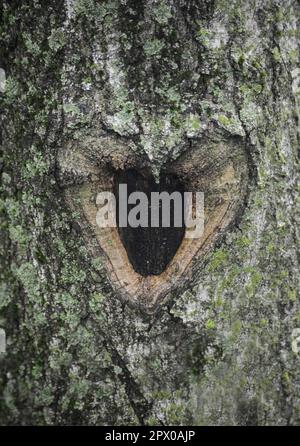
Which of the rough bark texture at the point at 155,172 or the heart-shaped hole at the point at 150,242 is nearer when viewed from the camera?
the rough bark texture at the point at 155,172

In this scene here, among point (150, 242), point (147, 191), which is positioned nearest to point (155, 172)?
point (147, 191)

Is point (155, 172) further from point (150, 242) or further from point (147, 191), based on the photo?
point (150, 242)

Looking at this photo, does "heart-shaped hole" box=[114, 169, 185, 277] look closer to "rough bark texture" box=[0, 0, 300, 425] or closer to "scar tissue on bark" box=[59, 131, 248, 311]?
"scar tissue on bark" box=[59, 131, 248, 311]

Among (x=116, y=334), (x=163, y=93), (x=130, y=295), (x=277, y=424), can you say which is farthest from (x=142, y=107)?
(x=277, y=424)

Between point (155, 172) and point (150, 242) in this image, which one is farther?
point (150, 242)

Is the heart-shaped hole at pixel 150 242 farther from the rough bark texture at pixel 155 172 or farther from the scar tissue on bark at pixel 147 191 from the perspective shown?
the rough bark texture at pixel 155 172

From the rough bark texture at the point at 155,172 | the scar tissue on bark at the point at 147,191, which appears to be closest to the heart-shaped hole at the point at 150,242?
the scar tissue on bark at the point at 147,191

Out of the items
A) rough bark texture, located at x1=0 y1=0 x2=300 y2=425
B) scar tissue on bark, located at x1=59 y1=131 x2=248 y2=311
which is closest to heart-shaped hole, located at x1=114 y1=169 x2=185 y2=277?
scar tissue on bark, located at x1=59 y1=131 x2=248 y2=311
